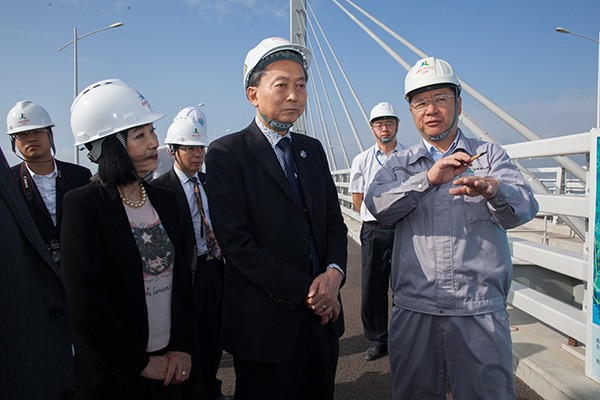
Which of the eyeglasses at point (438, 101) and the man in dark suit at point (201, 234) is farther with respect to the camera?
the man in dark suit at point (201, 234)

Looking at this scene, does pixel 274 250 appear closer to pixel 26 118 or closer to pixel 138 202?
pixel 138 202

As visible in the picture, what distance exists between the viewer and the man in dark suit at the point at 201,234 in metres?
2.67

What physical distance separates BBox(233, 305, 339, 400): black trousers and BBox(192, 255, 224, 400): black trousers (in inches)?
43.3

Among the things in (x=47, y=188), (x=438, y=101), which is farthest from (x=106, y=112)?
(x=47, y=188)

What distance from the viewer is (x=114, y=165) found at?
1.58 meters

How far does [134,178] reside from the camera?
1.65 metres

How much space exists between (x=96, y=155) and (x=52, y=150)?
1.92 meters

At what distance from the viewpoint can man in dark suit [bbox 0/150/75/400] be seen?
3.02 feet

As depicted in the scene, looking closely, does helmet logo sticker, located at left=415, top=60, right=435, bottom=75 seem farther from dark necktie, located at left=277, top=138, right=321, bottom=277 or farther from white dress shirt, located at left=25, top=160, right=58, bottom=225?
white dress shirt, located at left=25, top=160, right=58, bottom=225

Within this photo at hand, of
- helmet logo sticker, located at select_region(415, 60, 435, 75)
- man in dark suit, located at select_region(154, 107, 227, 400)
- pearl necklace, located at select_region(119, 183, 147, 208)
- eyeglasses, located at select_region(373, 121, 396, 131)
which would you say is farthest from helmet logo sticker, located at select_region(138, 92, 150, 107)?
eyeglasses, located at select_region(373, 121, 396, 131)

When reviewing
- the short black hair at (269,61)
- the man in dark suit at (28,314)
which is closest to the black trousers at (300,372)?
the man in dark suit at (28,314)

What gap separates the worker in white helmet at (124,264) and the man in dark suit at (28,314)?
1.12 feet

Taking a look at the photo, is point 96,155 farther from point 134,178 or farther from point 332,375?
point 332,375

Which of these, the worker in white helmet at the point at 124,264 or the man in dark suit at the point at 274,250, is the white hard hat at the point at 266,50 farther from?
the worker in white helmet at the point at 124,264
